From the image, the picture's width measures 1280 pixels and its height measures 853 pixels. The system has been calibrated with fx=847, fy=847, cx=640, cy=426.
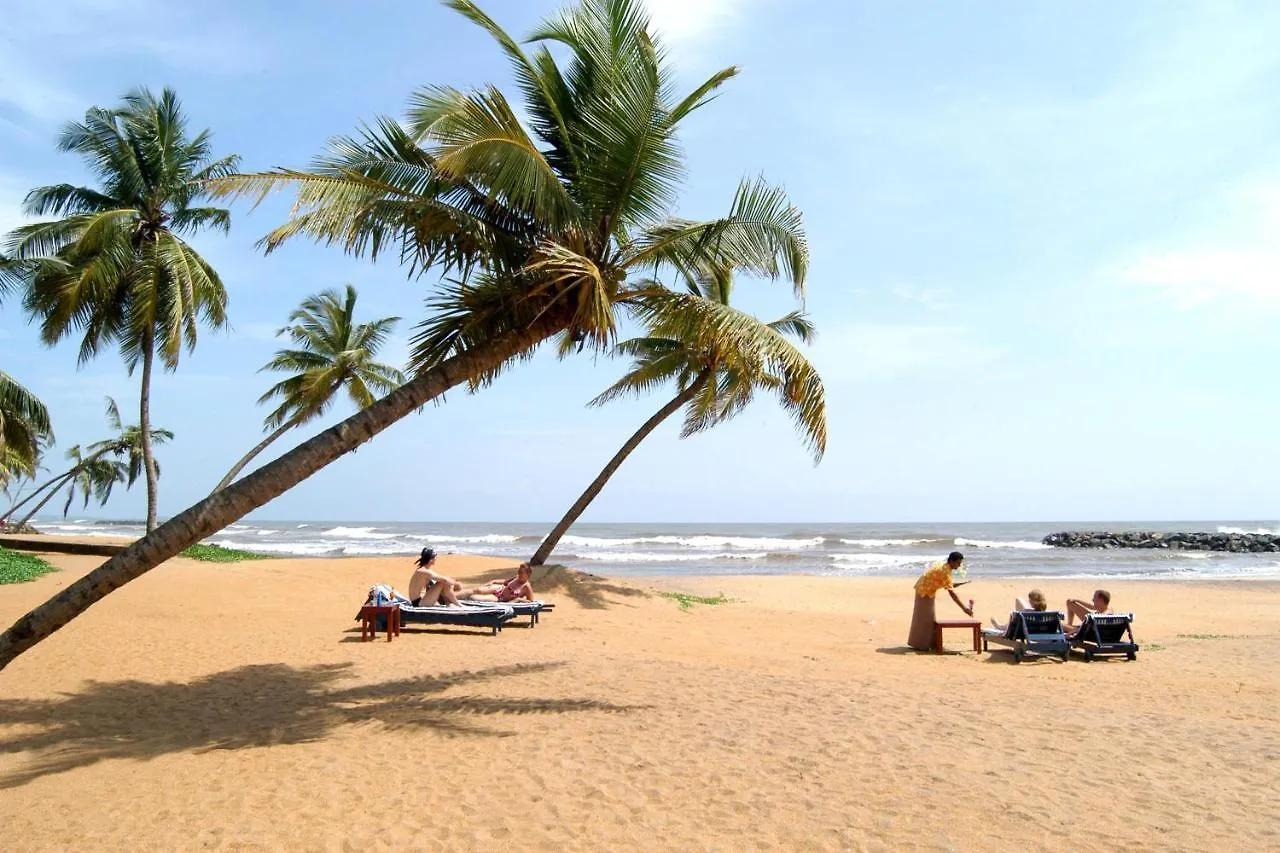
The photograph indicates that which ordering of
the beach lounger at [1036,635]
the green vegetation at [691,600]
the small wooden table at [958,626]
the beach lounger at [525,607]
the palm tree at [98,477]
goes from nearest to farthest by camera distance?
the beach lounger at [1036,635]
the small wooden table at [958,626]
the beach lounger at [525,607]
the green vegetation at [691,600]
the palm tree at [98,477]

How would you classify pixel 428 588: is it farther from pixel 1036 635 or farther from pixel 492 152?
pixel 1036 635

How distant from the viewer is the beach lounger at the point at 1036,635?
10352 mm

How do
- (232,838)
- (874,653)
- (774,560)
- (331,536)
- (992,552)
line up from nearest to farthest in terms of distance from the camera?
(232,838) < (874,653) < (774,560) < (992,552) < (331,536)

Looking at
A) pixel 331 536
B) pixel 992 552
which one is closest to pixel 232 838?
pixel 992 552

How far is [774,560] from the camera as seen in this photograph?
129 feet

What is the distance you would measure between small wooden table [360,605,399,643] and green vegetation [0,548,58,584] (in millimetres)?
8788

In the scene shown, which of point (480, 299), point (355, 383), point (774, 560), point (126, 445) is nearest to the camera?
point (480, 299)

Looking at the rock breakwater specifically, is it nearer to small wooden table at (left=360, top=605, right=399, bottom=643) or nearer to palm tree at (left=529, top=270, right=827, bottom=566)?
palm tree at (left=529, top=270, right=827, bottom=566)

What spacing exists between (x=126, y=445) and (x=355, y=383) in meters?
23.8

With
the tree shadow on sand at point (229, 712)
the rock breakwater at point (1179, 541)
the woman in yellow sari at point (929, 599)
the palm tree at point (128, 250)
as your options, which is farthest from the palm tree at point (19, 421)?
the rock breakwater at point (1179, 541)

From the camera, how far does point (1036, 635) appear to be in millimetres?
10461

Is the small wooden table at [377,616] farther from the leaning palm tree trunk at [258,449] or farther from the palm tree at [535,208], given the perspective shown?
the leaning palm tree trunk at [258,449]

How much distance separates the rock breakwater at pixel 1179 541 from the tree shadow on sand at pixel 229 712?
172 ft

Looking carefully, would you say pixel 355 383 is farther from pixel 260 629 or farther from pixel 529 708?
pixel 529 708
